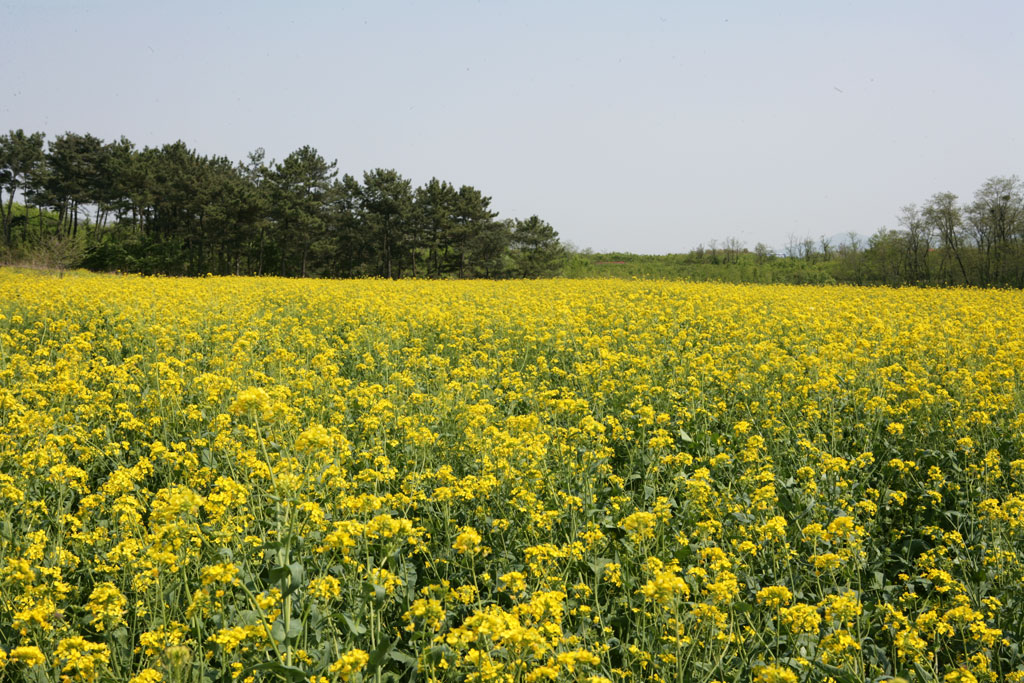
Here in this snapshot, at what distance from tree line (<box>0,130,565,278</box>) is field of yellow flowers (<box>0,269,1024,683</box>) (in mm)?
48332

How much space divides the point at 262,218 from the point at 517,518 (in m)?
58.0

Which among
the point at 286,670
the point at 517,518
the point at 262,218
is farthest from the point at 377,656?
the point at 262,218

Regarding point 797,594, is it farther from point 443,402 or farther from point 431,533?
point 443,402

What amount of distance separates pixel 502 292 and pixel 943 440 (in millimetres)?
13557

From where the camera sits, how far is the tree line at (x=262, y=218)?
54.9 meters

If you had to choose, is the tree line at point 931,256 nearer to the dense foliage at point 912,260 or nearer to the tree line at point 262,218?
the dense foliage at point 912,260

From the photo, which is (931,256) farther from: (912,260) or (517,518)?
(517,518)

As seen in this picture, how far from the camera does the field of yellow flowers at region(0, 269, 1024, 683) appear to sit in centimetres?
295

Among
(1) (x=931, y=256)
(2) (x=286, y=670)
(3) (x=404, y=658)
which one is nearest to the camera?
(2) (x=286, y=670)

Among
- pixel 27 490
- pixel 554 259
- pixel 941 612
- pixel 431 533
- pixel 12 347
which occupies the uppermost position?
Answer: pixel 554 259

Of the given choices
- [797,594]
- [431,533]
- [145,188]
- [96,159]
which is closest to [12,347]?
[431,533]

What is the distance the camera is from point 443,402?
6227mm

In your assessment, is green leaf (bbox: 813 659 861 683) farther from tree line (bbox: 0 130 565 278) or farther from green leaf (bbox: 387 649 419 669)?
tree line (bbox: 0 130 565 278)

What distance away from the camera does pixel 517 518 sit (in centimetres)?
439
